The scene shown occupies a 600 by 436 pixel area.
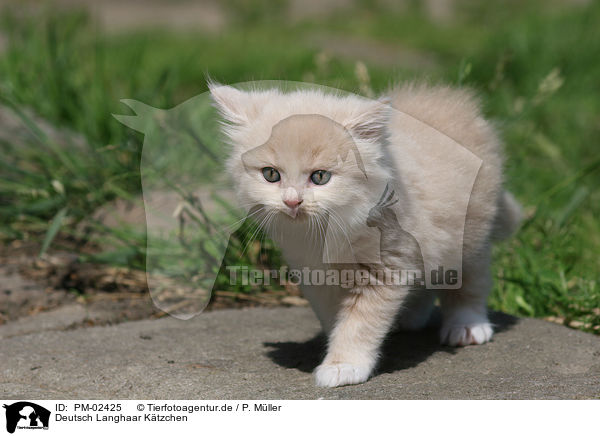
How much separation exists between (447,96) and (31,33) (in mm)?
3647

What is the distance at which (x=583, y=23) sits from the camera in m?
6.59

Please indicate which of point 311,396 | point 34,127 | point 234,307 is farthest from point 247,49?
point 311,396

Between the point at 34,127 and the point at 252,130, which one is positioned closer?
the point at 252,130

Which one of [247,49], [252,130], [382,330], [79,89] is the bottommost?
[382,330]

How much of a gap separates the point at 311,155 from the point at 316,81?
186 cm

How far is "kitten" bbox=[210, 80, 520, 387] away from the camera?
194cm

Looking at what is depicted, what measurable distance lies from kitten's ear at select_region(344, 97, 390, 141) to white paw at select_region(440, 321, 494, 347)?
0.85 meters

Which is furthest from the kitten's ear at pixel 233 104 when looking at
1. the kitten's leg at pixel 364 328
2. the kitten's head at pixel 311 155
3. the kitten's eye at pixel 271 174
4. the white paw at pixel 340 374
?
the white paw at pixel 340 374

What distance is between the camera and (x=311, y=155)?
6.29 feet

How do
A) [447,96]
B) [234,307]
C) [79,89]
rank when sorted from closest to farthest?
[447,96] < [234,307] < [79,89]
